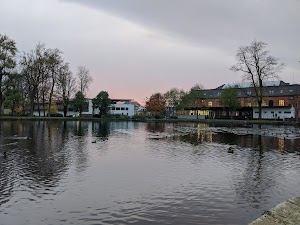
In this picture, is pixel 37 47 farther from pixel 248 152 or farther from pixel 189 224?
pixel 189 224

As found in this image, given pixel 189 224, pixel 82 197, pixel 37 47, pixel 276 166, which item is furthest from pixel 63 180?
pixel 37 47

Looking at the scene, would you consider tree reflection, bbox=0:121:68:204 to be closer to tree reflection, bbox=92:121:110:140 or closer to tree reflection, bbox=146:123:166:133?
tree reflection, bbox=92:121:110:140

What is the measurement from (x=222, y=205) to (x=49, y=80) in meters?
75.3

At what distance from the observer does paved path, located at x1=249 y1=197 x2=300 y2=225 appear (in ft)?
24.1

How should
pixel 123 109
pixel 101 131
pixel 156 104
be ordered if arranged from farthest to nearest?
pixel 123 109 → pixel 156 104 → pixel 101 131

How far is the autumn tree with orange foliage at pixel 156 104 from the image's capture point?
11769 cm

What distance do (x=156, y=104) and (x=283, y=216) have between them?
11045 cm

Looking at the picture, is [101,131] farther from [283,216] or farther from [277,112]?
[277,112]

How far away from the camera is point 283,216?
7.77m

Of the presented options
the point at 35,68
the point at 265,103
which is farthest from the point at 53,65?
the point at 265,103

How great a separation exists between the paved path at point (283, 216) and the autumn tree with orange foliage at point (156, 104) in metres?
109

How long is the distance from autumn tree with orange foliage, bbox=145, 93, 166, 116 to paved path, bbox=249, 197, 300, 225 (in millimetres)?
108811

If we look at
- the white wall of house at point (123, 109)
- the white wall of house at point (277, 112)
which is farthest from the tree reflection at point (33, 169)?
the white wall of house at point (123, 109)

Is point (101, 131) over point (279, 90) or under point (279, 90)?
under
